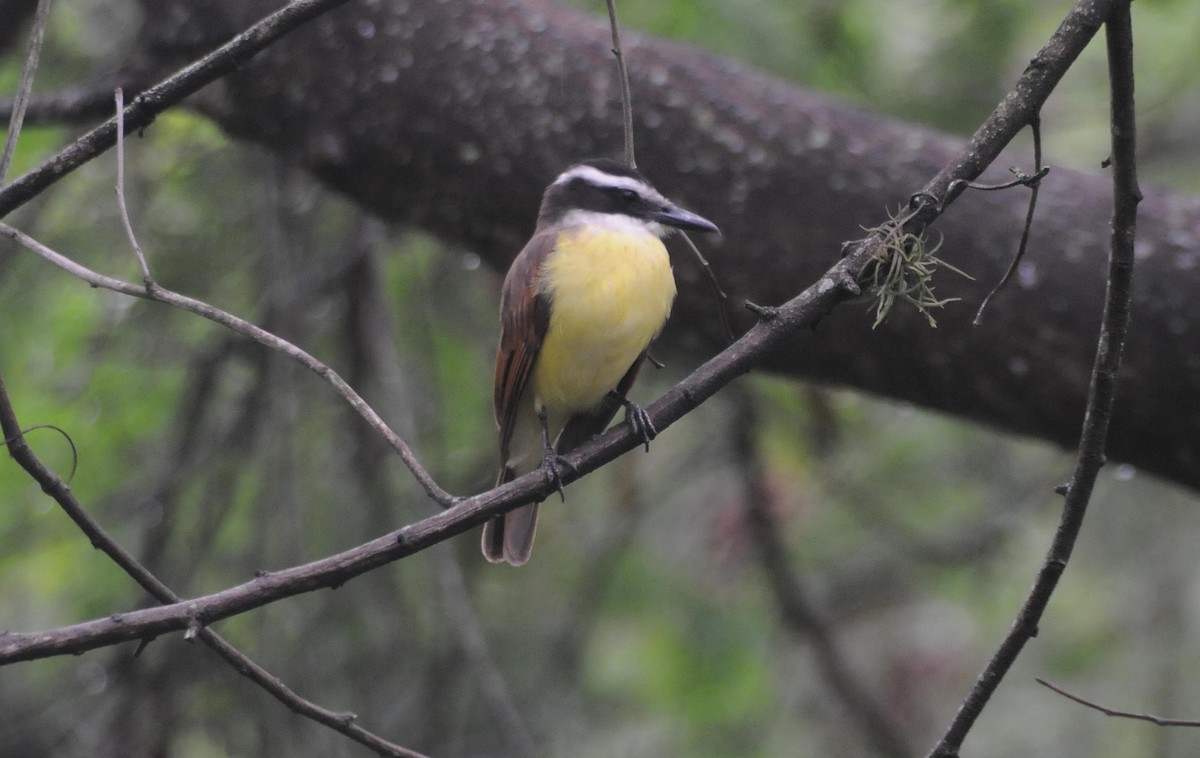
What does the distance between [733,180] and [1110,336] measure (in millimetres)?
1755

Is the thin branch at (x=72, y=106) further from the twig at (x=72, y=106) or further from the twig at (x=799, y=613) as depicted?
the twig at (x=799, y=613)

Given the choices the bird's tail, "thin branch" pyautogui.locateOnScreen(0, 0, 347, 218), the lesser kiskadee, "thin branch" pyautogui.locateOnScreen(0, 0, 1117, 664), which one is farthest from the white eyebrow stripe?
"thin branch" pyautogui.locateOnScreen(0, 0, 347, 218)

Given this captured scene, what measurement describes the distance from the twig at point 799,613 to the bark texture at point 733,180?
1.04 m

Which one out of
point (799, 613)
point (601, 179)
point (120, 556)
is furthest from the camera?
point (799, 613)

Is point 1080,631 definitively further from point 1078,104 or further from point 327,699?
point 327,699

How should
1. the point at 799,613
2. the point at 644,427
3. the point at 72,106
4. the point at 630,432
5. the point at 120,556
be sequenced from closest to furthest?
the point at 120,556 < the point at 630,432 < the point at 644,427 < the point at 72,106 < the point at 799,613

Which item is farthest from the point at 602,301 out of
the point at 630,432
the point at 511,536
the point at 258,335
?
the point at 258,335

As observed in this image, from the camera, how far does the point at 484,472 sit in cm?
510

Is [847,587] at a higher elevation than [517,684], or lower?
higher

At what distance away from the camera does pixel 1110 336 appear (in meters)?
2.04

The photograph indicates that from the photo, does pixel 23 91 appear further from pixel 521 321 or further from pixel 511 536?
pixel 511 536

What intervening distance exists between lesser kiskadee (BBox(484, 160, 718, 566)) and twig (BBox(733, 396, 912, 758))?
140cm

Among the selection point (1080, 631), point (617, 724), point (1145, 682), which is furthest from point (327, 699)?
point (1080, 631)

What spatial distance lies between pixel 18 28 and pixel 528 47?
6.09ft
